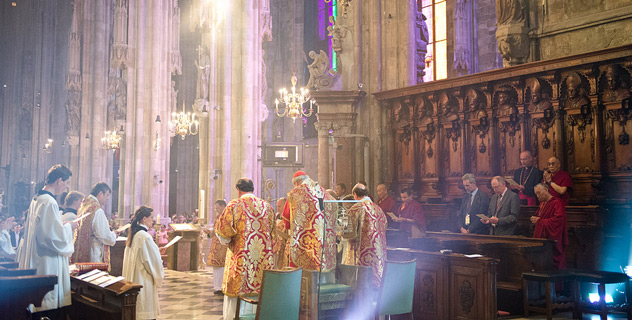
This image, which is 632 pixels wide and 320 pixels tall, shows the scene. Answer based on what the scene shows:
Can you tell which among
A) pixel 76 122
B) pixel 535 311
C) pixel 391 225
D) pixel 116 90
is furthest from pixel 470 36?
pixel 76 122

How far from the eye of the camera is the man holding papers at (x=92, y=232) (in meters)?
8.59

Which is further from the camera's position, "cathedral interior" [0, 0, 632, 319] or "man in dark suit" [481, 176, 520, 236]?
"cathedral interior" [0, 0, 632, 319]

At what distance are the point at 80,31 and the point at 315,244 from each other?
27869mm

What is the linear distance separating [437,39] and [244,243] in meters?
13.2

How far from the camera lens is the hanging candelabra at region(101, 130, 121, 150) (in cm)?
2633

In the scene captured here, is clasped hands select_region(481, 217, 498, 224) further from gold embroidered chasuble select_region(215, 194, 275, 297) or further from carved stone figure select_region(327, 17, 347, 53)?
carved stone figure select_region(327, 17, 347, 53)

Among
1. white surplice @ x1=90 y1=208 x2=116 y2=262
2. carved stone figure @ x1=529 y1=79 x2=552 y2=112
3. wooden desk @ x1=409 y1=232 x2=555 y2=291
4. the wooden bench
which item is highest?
carved stone figure @ x1=529 y1=79 x2=552 y2=112

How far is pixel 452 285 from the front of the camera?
732 cm

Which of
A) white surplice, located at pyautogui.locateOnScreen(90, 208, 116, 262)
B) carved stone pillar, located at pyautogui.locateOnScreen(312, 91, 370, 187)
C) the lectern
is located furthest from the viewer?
the lectern

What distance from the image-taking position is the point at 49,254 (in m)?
5.96

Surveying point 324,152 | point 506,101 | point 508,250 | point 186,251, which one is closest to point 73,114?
point 186,251

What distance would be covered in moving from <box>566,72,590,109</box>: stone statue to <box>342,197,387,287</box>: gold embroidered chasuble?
408 cm

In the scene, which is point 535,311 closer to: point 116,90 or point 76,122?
point 116,90

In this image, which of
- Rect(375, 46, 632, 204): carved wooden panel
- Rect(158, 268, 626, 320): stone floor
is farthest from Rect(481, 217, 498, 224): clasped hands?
Rect(375, 46, 632, 204): carved wooden panel
